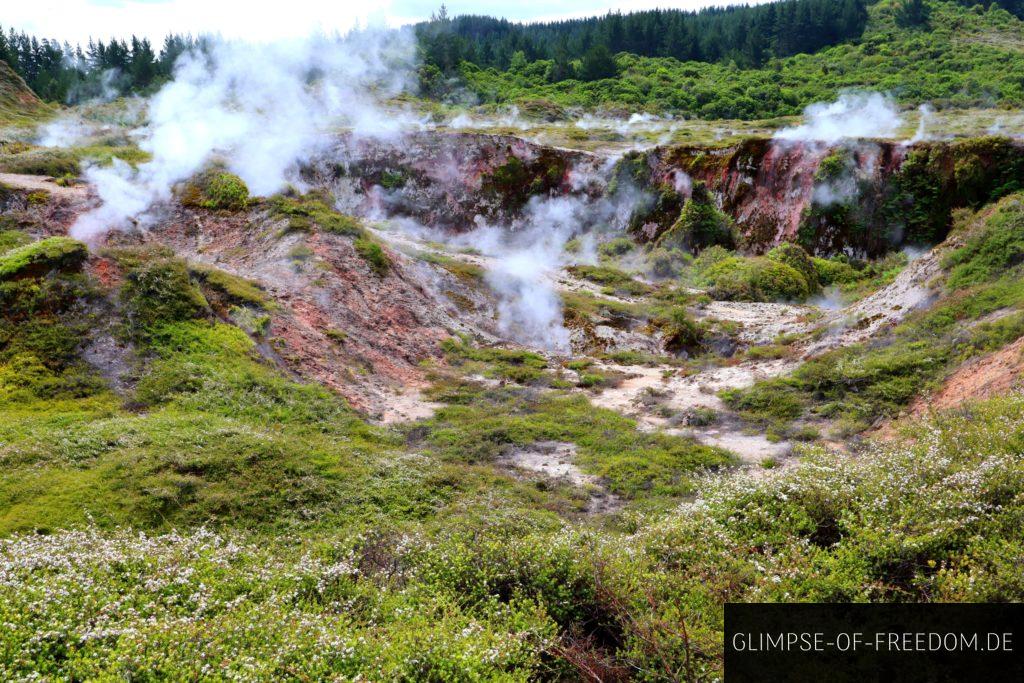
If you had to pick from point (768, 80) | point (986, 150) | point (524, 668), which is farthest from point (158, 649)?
point (768, 80)

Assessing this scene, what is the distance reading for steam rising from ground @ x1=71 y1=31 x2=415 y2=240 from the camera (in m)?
21.1

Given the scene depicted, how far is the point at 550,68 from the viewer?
64.9 metres

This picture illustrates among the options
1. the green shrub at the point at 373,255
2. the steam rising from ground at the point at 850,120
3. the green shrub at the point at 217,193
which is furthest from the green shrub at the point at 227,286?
the steam rising from ground at the point at 850,120

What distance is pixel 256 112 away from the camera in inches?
1479

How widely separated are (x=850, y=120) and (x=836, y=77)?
890 inches

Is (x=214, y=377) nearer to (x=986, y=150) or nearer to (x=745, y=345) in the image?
(x=745, y=345)

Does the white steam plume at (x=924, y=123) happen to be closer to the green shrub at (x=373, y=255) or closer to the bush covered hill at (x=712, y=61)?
the bush covered hill at (x=712, y=61)

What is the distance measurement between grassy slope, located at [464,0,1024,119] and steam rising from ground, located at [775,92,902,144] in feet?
10.9

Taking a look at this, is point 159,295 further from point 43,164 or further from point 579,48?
point 579,48

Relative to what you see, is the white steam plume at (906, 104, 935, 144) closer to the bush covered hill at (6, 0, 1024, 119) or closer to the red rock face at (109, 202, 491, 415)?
the bush covered hill at (6, 0, 1024, 119)

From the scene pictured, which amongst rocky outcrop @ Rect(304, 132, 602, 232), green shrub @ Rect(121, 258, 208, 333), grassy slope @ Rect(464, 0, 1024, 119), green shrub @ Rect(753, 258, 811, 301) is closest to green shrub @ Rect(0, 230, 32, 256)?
green shrub @ Rect(121, 258, 208, 333)

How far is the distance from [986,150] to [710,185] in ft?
37.0

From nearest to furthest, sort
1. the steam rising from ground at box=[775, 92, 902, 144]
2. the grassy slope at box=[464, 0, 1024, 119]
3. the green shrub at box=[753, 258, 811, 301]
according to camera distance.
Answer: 1. the green shrub at box=[753, 258, 811, 301]
2. the steam rising from ground at box=[775, 92, 902, 144]
3. the grassy slope at box=[464, 0, 1024, 119]

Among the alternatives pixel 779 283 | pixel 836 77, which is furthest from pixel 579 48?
pixel 779 283
